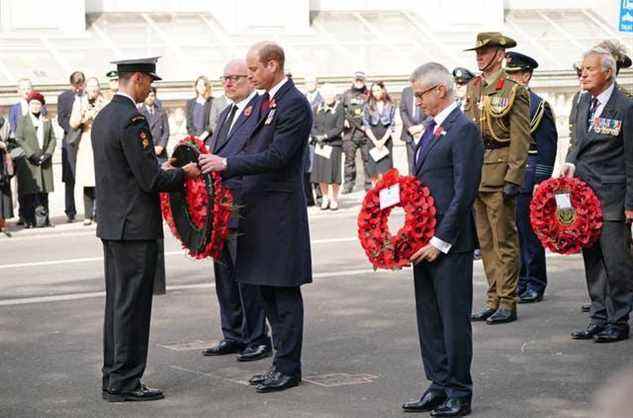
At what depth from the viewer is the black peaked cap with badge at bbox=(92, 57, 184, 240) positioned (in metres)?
8.02

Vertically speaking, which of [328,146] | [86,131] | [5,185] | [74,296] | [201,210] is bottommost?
[74,296]

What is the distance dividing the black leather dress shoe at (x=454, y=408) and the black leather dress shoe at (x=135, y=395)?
1.71 meters

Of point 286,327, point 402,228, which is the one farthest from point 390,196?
point 286,327

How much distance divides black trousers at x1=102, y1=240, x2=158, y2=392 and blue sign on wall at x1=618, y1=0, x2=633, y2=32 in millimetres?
14103

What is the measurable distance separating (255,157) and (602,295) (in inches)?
124

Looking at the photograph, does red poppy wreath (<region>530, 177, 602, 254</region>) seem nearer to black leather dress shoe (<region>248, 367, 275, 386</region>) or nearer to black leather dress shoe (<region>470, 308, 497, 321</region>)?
black leather dress shoe (<region>470, 308, 497, 321</region>)

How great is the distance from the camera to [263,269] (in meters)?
8.41

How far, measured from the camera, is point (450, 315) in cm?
754

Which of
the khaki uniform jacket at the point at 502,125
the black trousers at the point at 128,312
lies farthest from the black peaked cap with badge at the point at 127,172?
the khaki uniform jacket at the point at 502,125

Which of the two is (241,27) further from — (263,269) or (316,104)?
(263,269)

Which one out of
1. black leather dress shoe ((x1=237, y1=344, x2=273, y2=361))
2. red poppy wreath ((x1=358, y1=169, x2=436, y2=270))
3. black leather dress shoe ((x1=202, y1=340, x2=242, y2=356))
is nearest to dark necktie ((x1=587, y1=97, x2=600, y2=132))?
red poppy wreath ((x1=358, y1=169, x2=436, y2=270))

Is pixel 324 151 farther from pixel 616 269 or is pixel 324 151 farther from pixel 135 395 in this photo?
pixel 135 395

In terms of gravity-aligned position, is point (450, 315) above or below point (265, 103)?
below

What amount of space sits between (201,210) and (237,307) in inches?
59.1
